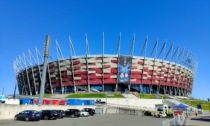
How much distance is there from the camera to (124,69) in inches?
4341

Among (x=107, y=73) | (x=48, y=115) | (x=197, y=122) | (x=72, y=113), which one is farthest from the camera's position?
(x=107, y=73)

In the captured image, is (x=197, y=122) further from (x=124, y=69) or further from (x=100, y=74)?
(x=100, y=74)

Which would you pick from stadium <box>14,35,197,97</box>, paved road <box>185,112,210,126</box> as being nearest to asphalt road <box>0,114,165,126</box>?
paved road <box>185,112,210,126</box>

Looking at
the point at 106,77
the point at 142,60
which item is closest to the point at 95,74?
the point at 106,77

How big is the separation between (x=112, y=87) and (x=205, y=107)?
131 feet

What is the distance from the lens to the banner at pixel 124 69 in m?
110

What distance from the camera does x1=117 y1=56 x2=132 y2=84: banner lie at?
110 m

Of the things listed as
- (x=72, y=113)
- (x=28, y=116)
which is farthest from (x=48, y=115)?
(x=72, y=113)

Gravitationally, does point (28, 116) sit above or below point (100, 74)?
below

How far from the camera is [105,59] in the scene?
11000 cm

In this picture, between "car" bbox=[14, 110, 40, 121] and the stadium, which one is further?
the stadium

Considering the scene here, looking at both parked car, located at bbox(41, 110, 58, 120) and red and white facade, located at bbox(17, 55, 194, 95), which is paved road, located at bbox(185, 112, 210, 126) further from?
red and white facade, located at bbox(17, 55, 194, 95)

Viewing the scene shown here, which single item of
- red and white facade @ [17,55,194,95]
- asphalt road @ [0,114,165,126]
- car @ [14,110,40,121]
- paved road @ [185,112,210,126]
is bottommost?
paved road @ [185,112,210,126]

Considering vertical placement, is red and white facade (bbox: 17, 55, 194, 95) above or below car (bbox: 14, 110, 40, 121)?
above
